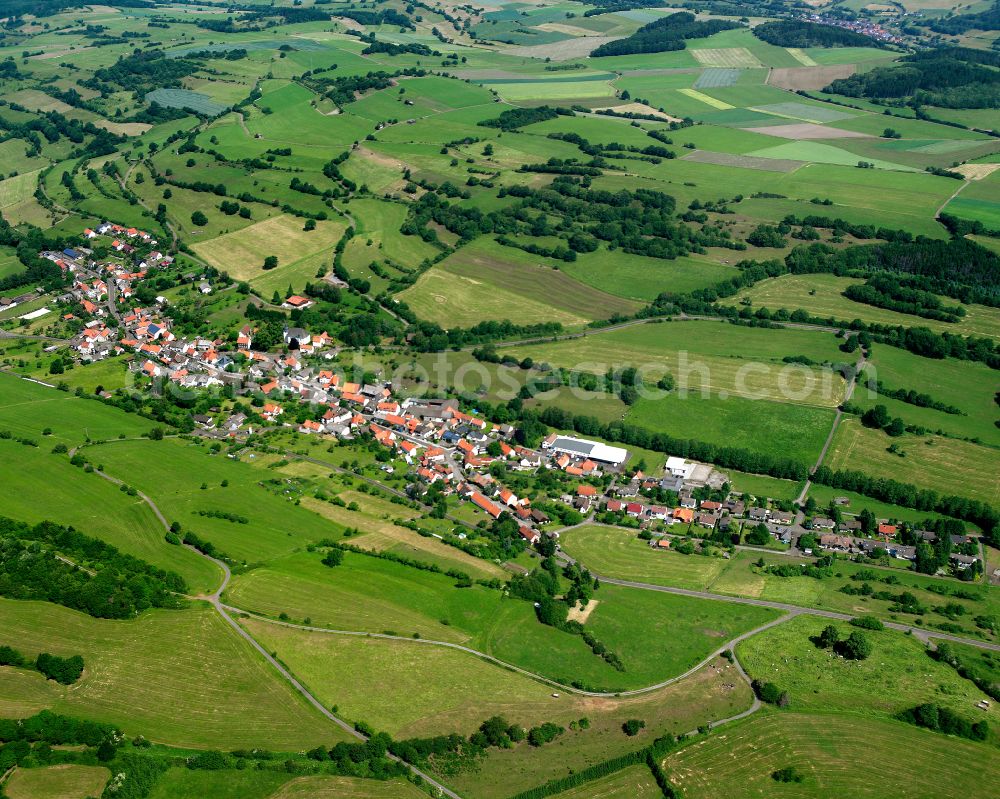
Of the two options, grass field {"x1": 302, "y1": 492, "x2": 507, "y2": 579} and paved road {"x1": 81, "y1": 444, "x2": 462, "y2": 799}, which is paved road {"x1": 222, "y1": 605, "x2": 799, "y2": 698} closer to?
paved road {"x1": 81, "y1": 444, "x2": 462, "y2": 799}

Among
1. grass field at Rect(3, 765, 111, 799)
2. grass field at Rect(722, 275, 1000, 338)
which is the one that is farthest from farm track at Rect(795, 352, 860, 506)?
grass field at Rect(3, 765, 111, 799)

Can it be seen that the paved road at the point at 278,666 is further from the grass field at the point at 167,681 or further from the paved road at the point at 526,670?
the paved road at the point at 526,670

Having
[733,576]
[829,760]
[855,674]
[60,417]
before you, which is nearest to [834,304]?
[733,576]

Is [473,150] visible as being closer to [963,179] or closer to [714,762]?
[963,179]

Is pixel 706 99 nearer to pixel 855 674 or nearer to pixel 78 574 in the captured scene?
pixel 855 674

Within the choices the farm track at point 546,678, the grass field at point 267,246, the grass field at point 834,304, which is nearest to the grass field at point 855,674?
the farm track at point 546,678

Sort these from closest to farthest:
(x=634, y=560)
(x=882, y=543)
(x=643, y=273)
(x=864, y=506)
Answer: (x=634, y=560) < (x=882, y=543) < (x=864, y=506) < (x=643, y=273)
